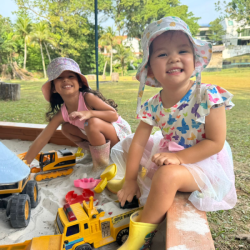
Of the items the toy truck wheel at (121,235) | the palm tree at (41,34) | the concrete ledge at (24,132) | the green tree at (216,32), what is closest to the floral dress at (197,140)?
the toy truck wheel at (121,235)

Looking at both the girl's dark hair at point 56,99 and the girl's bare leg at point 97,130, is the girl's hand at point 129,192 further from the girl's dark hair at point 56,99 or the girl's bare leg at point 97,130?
the girl's dark hair at point 56,99

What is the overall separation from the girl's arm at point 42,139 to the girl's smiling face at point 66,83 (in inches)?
6.1

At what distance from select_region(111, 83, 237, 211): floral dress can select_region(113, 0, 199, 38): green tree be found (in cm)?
132

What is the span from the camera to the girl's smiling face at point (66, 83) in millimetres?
1076

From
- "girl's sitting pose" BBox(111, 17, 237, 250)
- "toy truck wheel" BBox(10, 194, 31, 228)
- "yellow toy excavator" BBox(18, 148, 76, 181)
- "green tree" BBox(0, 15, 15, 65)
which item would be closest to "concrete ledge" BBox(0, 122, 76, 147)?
"yellow toy excavator" BBox(18, 148, 76, 181)

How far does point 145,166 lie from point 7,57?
266cm

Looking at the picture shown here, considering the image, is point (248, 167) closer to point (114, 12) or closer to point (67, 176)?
point (67, 176)

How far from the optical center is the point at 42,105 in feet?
8.46

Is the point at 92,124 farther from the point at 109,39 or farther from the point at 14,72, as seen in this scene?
the point at 14,72

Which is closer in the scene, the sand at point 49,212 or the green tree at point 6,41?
the sand at point 49,212

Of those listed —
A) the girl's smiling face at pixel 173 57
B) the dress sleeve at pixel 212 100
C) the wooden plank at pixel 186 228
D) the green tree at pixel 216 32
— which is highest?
the green tree at pixel 216 32

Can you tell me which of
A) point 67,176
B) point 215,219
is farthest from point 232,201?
point 67,176

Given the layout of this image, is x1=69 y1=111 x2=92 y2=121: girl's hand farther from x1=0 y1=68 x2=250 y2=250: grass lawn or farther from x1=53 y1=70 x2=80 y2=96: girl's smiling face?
x1=0 y1=68 x2=250 y2=250: grass lawn

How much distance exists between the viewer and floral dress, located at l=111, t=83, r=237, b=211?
2.10 feet
